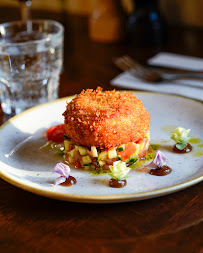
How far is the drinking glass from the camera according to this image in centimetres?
191

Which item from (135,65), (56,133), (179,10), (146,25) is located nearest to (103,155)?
(56,133)

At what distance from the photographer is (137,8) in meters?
2.69

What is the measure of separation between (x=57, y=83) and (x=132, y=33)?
0.90m

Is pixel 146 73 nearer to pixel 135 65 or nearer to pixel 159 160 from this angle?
pixel 135 65

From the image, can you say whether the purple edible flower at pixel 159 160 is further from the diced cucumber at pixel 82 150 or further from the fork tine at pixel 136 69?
the fork tine at pixel 136 69

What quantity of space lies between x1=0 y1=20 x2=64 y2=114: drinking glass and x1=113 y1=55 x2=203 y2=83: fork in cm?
44

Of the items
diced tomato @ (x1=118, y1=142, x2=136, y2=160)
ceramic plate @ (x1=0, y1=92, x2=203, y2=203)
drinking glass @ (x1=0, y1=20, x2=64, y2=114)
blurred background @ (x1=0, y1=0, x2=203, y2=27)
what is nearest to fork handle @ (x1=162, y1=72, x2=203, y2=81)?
ceramic plate @ (x1=0, y1=92, x2=203, y2=203)

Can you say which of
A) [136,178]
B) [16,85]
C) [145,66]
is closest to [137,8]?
[145,66]

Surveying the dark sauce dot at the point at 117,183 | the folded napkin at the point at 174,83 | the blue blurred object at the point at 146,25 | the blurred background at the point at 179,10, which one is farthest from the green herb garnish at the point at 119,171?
the blurred background at the point at 179,10

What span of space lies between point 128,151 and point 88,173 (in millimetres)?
163

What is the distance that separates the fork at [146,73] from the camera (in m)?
2.15

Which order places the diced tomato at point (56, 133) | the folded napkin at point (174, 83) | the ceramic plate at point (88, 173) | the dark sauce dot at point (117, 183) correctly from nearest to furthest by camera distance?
the ceramic plate at point (88, 173) < the dark sauce dot at point (117, 183) < the diced tomato at point (56, 133) < the folded napkin at point (174, 83)

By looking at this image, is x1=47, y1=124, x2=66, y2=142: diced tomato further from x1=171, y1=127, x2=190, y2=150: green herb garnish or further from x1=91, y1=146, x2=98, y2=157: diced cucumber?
x1=171, y1=127, x2=190, y2=150: green herb garnish

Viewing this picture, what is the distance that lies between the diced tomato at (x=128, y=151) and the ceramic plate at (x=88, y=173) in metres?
0.07
